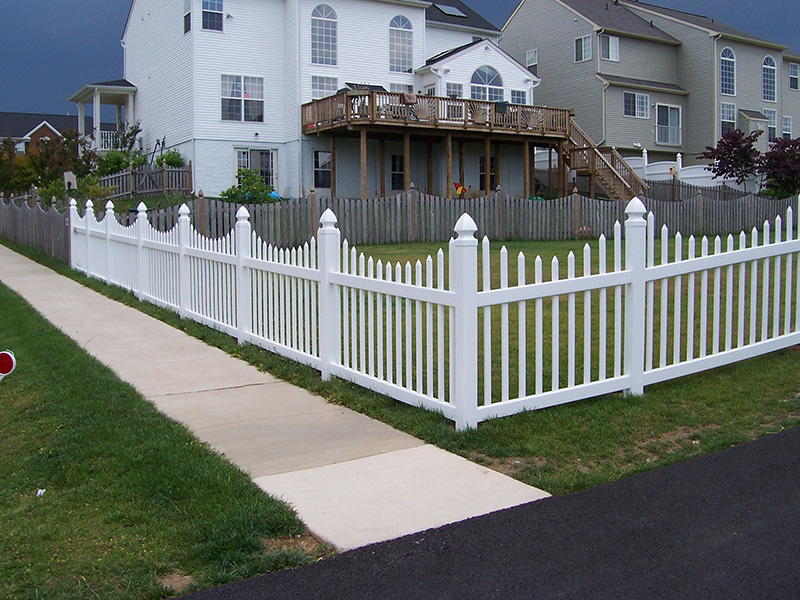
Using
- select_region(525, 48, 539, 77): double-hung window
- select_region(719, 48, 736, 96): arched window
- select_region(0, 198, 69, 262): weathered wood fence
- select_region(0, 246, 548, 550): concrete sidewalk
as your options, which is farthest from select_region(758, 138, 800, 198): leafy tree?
select_region(0, 246, 548, 550): concrete sidewalk

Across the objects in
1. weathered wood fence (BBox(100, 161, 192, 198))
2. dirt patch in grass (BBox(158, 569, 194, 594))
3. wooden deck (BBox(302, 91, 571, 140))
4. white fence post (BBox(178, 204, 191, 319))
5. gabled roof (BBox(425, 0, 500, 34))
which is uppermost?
gabled roof (BBox(425, 0, 500, 34))

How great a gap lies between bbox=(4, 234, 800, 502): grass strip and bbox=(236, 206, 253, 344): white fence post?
1.80 meters

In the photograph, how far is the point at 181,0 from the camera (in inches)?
1177

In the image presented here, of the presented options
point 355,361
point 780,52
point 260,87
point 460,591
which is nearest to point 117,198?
point 260,87

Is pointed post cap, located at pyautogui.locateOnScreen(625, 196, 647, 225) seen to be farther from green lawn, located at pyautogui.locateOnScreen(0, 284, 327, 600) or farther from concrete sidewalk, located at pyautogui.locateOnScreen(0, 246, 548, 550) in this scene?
green lawn, located at pyautogui.locateOnScreen(0, 284, 327, 600)

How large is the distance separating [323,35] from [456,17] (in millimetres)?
8188

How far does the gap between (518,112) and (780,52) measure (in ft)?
66.4

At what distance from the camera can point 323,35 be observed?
30250 mm

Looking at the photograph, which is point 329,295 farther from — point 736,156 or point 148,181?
point 736,156

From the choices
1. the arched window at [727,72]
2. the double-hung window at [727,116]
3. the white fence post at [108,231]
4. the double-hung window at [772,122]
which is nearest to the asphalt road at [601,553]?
the white fence post at [108,231]

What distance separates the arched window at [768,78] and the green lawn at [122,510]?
41.6 meters

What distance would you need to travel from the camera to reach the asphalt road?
11.5 feet

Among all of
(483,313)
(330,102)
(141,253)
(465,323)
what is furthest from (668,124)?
(465,323)

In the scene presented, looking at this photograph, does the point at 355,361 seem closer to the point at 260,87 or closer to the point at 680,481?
the point at 680,481
